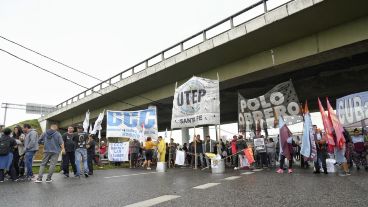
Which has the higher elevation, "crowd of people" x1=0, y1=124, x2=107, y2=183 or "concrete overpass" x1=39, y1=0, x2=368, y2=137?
"concrete overpass" x1=39, y1=0, x2=368, y2=137

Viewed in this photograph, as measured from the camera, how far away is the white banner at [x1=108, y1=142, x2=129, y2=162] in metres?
20.2

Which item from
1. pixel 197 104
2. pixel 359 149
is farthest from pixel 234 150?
pixel 359 149

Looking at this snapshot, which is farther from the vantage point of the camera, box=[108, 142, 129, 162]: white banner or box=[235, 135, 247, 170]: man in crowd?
box=[108, 142, 129, 162]: white banner

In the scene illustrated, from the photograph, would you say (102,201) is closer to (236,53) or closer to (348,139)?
(348,139)

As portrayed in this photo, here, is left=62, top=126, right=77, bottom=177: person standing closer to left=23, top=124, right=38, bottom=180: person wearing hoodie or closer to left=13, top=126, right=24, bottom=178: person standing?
left=23, top=124, right=38, bottom=180: person wearing hoodie

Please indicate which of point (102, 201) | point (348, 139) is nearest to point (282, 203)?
point (102, 201)

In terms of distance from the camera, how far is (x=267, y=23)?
13062 mm

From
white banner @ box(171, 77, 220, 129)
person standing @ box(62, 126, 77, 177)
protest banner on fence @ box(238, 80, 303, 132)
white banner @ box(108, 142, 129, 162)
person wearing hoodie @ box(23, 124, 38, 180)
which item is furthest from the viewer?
white banner @ box(108, 142, 129, 162)

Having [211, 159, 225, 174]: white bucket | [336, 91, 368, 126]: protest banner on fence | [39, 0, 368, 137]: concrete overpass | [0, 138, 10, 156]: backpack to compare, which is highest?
[39, 0, 368, 137]: concrete overpass

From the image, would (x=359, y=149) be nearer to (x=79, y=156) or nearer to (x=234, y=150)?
(x=234, y=150)

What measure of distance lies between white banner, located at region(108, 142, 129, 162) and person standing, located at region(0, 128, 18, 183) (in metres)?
10.2

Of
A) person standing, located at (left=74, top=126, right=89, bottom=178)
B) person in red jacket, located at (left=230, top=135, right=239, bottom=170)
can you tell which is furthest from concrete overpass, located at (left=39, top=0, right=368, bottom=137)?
person standing, located at (left=74, top=126, right=89, bottom=178)

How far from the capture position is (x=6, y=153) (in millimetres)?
9688

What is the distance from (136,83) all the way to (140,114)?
214 inches
